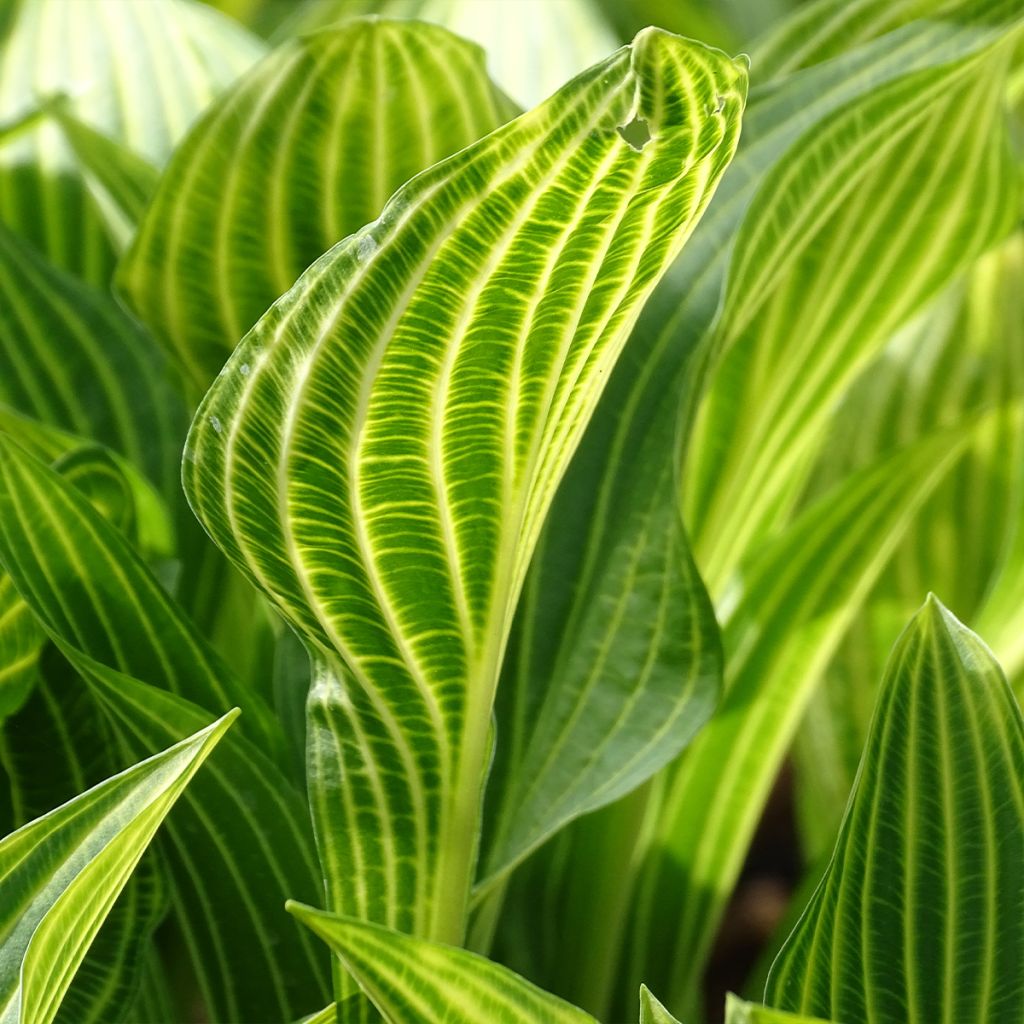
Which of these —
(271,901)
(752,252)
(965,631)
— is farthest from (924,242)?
(271,901)

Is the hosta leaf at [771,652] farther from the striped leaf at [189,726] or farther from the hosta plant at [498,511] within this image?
the striped leaf at [189,726]

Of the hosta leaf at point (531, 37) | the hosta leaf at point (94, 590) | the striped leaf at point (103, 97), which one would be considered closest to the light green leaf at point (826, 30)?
the hosta leaf at point (531, 37)

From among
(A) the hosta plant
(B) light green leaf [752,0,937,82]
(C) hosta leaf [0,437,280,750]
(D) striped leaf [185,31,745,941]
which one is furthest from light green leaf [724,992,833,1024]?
(B) light green leaf [752,0,937,82]

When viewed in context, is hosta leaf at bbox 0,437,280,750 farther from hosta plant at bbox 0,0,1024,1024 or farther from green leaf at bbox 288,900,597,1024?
green leaf at bbox 288,900,597,1024

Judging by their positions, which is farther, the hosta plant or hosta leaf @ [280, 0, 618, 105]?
hosta leaf @ [280, 0, 618, 105]

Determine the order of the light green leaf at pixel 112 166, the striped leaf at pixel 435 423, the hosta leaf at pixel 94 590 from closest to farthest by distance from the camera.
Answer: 1. the striped leaf at pixel 435 423
2. the hosta leaf at pixel 94 590
3. the light green leaf at pixel 112 166

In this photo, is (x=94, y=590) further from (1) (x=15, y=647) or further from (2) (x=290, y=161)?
(2) (x=290, y=161)

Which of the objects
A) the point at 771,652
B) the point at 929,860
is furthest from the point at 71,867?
the point at 771,652
